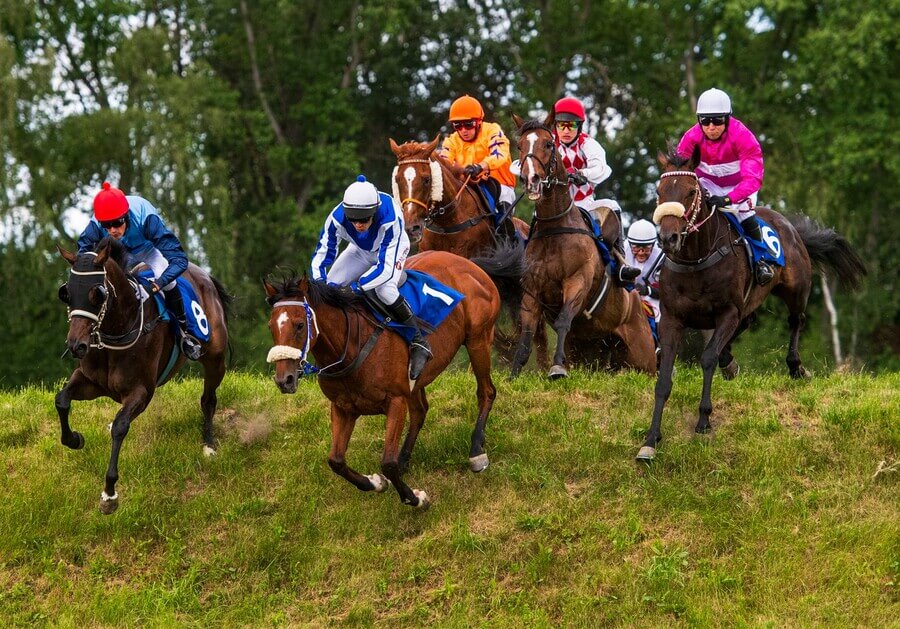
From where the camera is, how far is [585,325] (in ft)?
47.2

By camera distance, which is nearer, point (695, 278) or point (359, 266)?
point (359, 266)

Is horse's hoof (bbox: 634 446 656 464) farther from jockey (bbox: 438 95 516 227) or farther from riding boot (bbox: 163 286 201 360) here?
riding boot (bbox: 163 286 201 360)

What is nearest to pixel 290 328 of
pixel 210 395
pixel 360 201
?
pixel 360 201

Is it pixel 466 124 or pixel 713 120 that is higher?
pixel 713 120

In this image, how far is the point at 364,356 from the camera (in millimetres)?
9992

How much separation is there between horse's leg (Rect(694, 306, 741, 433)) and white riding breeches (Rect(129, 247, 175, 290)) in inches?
194

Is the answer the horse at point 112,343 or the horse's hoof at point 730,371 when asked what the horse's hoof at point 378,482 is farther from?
the horse's hoof at point 730,371

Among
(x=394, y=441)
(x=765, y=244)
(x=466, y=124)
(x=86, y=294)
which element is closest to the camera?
(x=86, y=294)

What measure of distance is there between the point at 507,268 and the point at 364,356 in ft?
10.5

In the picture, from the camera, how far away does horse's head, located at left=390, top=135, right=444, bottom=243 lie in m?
12.6

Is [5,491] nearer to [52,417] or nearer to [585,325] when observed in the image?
[52,417]

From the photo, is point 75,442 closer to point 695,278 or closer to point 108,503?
point 108,503

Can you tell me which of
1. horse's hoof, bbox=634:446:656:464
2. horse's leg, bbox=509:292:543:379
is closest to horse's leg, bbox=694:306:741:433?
horse's hoof, bbox=634:446:656:464

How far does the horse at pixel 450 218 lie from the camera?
12789mm
